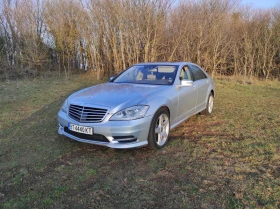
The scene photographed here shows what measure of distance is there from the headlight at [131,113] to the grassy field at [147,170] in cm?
62

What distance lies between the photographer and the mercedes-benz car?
333 cm

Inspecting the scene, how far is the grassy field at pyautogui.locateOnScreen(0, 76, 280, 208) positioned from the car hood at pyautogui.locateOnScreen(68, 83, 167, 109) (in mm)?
768

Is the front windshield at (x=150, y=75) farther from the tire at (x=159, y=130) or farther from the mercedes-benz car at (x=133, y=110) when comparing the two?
the tire at (x=159, y=130)

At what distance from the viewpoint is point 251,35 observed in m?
15.4

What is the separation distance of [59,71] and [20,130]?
13755mm

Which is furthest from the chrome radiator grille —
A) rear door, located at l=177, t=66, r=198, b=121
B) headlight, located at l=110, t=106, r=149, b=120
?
rear door, located at l=177, t=66, r=198, b=121

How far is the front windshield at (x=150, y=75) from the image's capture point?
14.8ft

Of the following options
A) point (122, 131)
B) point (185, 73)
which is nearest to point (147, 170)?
point (122, 131)

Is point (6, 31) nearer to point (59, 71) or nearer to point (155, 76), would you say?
point (59, 71)

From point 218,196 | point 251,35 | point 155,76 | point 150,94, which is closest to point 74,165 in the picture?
point 150,94

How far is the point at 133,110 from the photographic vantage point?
11.1 ft

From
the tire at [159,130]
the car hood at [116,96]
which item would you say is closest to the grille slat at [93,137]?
the car hood at [116,96]

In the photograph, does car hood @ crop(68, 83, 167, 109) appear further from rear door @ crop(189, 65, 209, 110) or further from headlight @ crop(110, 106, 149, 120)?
rear door @ crop(189, 65, 209, 110)

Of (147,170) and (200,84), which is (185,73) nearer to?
(200,84)
